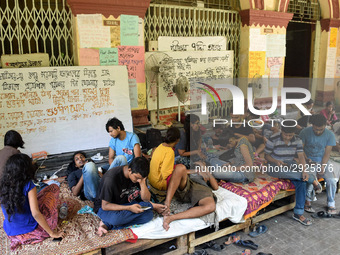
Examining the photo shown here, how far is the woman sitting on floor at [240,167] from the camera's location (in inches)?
164

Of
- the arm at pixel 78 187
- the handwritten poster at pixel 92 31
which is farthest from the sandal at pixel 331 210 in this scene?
→ the handwritten poster at pixel 92 31

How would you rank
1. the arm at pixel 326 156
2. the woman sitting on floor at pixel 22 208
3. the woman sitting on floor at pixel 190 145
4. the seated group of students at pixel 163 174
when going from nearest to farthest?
the woman sitting on floor at pixel 22 208 → the seated group of students at pixel 163 174 → the arm at pixel 326 156 → the woman sitting on floor at pixel 190 145

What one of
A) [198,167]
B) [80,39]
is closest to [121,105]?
[80,39]

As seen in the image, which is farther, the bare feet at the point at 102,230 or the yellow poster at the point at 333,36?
the yellow poster at the point at 333,36

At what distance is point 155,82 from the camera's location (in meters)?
6.64

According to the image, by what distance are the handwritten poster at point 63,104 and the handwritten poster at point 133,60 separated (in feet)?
0.83

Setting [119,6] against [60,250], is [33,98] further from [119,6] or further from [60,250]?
[60,250]

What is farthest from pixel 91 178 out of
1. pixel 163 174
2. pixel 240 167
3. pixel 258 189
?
pixel 258 189

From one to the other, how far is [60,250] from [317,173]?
3635 millimetres

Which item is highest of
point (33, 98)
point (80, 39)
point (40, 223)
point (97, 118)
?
point (80, 39)

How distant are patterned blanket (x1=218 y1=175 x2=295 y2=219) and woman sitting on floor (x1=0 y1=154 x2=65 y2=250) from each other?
7.23 ft

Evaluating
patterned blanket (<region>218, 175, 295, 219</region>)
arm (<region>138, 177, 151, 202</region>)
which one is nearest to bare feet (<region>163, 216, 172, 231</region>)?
arm (<region>138, 177, 151, 202</region>)

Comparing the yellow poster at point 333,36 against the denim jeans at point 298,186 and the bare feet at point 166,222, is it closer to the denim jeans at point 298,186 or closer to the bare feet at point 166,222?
the denim jeans at point 298,186

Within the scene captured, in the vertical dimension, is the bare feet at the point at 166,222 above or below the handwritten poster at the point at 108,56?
below
